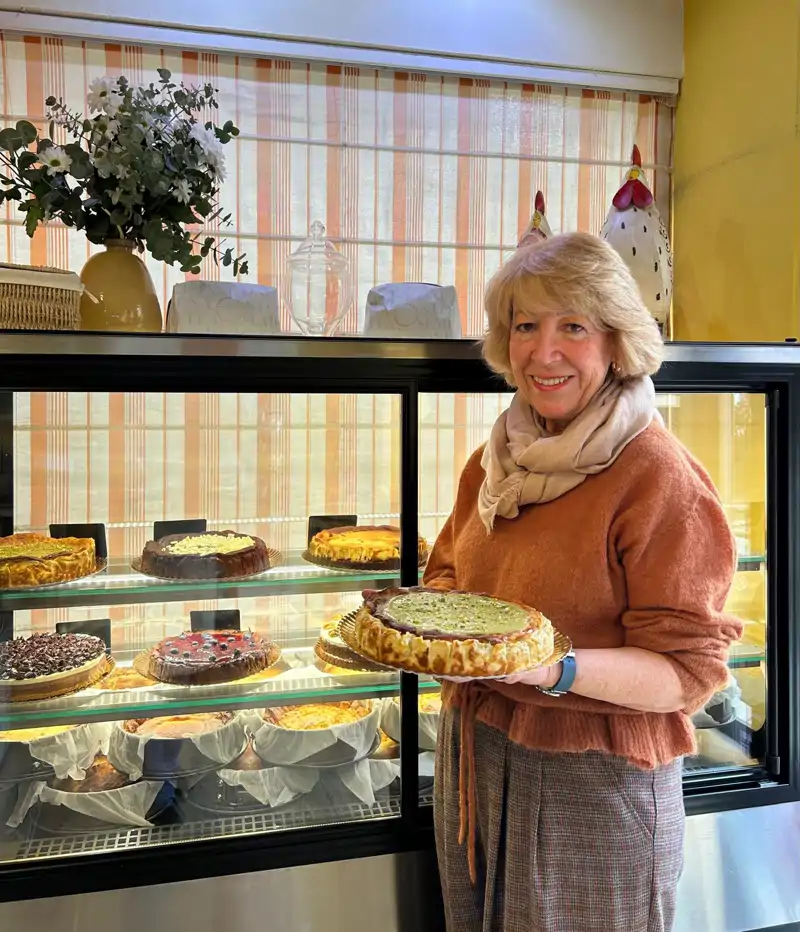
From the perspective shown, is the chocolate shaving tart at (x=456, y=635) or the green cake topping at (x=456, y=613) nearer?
the chocolate shaving tart at (x=456, y=635)

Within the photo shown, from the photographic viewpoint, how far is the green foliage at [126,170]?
1.79 m

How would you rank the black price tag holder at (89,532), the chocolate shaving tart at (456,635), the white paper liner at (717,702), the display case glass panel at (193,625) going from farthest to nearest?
the white paper liner at (717,702) < the black price tag holder at (89,532) < the display case glass panel at (193,625) < the chocolate shaving tart at (456,635)

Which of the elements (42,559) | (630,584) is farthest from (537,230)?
(42,559)

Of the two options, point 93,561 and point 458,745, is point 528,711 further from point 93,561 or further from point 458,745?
point 93,561

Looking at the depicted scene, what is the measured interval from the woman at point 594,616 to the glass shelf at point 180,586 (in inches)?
23.1

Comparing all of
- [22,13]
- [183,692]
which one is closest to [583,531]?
[183,692]

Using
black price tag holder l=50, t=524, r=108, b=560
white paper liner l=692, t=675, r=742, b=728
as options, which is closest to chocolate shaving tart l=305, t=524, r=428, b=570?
black price tag holder l=50, t=524, r=108, b=560

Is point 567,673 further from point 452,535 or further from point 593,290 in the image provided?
point 593,290

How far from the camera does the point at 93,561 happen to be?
79.2 inches

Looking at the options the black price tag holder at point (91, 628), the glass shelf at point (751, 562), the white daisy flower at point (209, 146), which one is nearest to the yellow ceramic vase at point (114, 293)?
the white daisy flower at point (209, 146)

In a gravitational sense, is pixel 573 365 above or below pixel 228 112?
below

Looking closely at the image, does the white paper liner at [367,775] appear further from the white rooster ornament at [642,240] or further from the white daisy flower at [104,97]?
the white daisy flower at [104,97]

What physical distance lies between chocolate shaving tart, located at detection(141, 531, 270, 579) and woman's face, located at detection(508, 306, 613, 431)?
0.93 metres

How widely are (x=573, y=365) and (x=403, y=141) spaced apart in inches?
70.7
